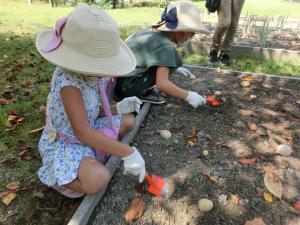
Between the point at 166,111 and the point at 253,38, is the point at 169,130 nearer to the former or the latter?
the point at 166,111

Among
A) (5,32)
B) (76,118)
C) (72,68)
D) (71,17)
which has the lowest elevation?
(5,32)

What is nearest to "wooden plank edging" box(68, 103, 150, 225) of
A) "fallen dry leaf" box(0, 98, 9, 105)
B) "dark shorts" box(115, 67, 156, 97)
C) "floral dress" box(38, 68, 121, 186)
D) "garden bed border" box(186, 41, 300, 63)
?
"floral dress" box(38, 68, 121, 186)

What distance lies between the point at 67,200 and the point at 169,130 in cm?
104

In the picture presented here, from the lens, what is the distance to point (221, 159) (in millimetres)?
2322

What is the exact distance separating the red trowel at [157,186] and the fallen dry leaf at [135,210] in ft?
0.31

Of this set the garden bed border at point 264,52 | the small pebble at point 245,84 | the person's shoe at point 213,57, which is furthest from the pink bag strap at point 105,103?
the garden bed border at point 264,52

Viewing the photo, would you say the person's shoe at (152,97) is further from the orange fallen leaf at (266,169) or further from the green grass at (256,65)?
the green grass at (256,65)

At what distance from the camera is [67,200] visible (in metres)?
1.95

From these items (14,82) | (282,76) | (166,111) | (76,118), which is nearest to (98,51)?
(76,118)

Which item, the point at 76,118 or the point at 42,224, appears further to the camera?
the point at 42,224

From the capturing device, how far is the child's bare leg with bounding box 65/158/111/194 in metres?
1.74

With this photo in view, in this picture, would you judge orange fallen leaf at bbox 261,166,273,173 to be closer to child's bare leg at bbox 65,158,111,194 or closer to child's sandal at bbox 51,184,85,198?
child's bare leg at bbox 65,158,111,194

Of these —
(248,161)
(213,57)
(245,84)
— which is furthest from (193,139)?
(213,57)

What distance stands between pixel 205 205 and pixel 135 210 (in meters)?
0.41
